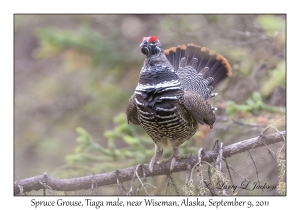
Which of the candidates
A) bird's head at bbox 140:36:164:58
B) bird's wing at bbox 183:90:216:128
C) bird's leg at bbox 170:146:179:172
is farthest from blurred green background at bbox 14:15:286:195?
bird's head at bbox 140:36:164:58

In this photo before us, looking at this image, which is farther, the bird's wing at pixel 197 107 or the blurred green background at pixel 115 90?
the blurred green background at pixel 115 90

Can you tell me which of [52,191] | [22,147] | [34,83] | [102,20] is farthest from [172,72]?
[34,83]

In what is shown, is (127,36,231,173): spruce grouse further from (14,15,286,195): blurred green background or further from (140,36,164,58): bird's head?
(14,15,286,195): blurred green background

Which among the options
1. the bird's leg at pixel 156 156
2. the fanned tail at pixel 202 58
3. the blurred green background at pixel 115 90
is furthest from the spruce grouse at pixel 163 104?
the blurred green background at pixel 115 90

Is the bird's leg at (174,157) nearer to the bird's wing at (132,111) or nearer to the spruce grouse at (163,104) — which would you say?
the spruce grouse at (163,104)

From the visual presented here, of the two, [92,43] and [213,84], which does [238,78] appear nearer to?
[213,84]
